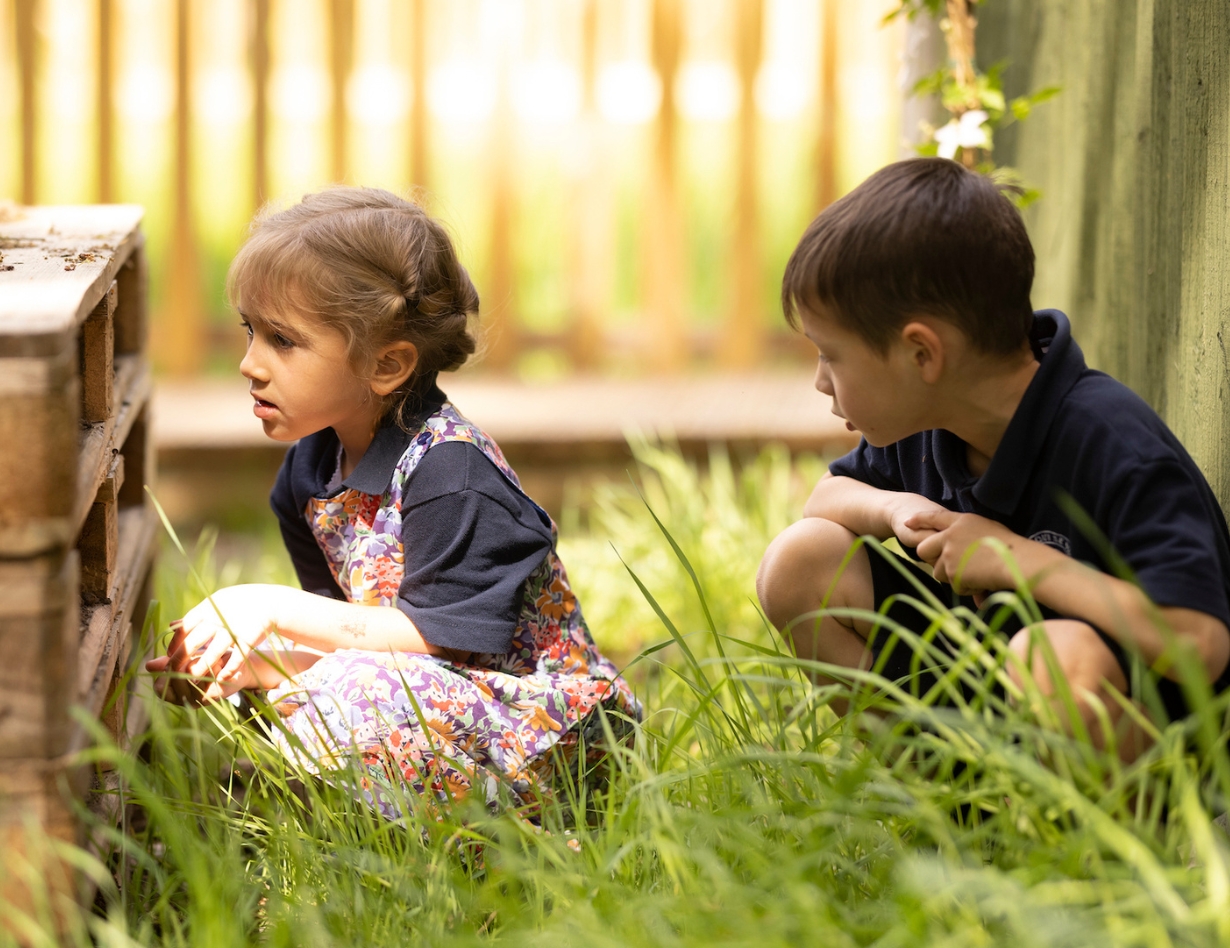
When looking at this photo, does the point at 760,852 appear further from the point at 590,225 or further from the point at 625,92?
the point at 625,92

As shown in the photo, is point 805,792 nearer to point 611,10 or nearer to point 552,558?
point 552,558

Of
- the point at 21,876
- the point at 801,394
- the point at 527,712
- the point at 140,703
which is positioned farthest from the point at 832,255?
the point at 801,394

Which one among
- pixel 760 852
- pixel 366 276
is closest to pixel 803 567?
pixel 760 852

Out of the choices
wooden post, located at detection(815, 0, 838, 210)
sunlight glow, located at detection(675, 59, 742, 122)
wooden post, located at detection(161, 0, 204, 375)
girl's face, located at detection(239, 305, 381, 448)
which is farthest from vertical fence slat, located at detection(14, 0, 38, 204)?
girl's face, located at detection(239, 305, 381, 448)

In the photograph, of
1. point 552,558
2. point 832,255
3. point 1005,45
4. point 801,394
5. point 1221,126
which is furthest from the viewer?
point 801,394

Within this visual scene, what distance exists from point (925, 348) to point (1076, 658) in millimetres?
399

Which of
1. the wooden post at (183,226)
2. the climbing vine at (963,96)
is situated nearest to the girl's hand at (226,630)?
the climbing vine at (963,96)

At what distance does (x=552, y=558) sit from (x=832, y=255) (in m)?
0.61

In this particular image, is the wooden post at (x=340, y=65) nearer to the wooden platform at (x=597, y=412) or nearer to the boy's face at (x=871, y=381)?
the wooden platform at (x=597, y=412)

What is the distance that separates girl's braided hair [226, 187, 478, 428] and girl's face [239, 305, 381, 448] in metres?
0.02

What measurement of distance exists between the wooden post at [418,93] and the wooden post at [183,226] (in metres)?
0.66

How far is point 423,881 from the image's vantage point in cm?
146

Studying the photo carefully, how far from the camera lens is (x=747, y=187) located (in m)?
4.05

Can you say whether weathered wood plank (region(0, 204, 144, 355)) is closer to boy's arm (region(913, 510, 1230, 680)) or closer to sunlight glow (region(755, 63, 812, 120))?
boy's arm (region(913, 510, 1230, 680))
